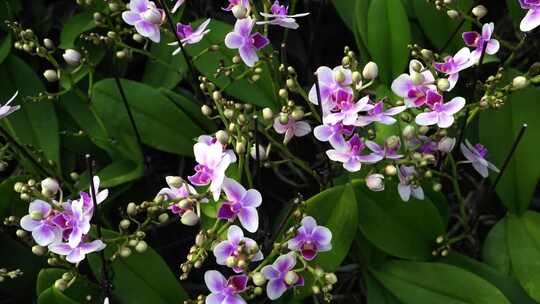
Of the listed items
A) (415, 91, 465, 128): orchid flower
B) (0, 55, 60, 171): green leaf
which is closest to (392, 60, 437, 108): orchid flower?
(415, 91, 465, 128): orchid flower

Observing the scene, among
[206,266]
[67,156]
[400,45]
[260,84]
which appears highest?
[400,45]

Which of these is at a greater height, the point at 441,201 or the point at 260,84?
the point at 260,84

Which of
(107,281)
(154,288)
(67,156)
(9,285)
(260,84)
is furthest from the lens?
(67,156)

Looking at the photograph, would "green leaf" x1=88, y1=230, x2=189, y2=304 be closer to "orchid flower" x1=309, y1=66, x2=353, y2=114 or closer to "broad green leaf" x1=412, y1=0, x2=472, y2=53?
"orchid flower" x1=309, y1=66, x2=353, y2=114

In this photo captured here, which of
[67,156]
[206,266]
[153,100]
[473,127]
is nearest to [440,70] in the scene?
[473,127]

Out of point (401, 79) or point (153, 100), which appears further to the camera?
point (153, 100)

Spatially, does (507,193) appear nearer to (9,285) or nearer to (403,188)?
(403,188)

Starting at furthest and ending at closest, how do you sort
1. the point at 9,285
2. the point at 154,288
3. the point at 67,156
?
the point at 67,156, the point at 9,285, the point at 154,288
